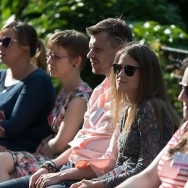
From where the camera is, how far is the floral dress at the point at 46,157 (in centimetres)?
551

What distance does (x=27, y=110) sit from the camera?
5.84 meters

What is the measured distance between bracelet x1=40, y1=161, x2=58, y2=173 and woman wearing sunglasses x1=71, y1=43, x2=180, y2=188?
66 centimetres

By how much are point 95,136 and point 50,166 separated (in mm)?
476

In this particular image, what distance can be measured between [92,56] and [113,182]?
1108 millimetres

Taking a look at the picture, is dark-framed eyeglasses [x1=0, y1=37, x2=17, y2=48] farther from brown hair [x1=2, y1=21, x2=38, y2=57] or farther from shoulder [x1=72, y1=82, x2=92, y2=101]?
shoulder [x1=72, y1=82, x2=92, y2=101]

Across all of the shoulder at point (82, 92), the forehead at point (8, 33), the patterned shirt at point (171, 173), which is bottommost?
the shoulder at point (82, 92)

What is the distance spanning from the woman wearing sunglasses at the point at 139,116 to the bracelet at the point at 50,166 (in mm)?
659

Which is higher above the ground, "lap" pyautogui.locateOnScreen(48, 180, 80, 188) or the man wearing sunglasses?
the man wearing sunglasses

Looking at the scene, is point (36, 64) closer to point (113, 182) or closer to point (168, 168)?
point (113, 182)

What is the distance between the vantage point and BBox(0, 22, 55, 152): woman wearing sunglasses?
5.86m

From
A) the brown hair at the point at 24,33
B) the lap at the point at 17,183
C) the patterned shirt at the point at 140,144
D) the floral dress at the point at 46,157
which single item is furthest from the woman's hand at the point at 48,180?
the brown hair at the point at 24,33

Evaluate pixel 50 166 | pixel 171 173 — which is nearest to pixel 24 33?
pixel 50 166

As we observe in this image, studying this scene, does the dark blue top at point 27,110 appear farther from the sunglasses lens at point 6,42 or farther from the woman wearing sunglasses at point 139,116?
the woman wearing sunglasses at point 139,116

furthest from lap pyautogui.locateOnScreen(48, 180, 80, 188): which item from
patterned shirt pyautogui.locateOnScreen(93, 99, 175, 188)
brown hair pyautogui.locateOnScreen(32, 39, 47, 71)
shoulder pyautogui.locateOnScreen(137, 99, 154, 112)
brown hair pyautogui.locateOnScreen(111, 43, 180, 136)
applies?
brown hair pyautogui.locateOnScreen(32, 39, 47, 71)
